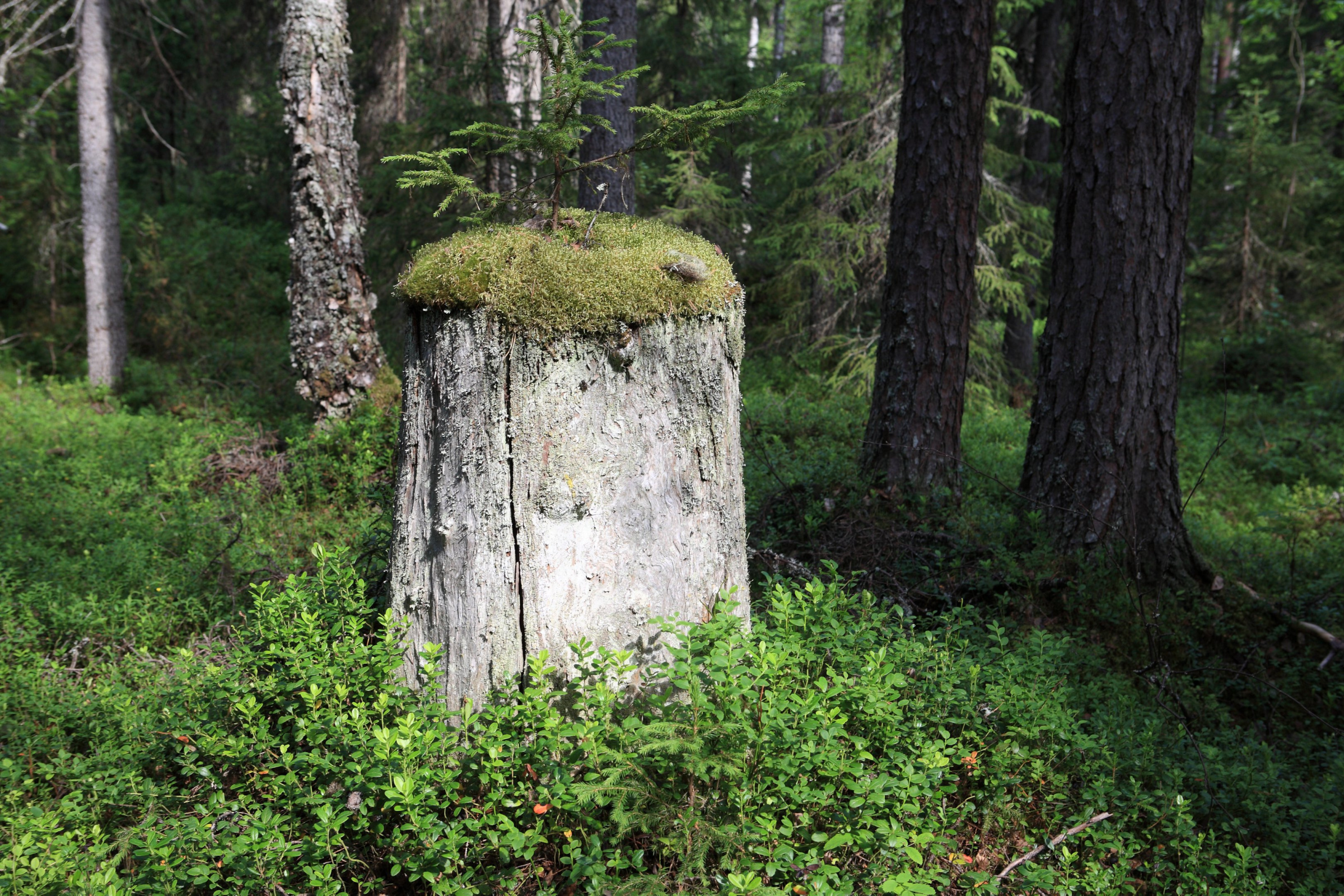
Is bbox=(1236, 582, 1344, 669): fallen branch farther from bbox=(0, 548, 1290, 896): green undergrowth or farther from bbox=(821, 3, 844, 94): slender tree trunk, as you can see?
bbox=(821, 3, 844, 94): slender tree trunk

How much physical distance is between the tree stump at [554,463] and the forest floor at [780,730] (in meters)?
0.30

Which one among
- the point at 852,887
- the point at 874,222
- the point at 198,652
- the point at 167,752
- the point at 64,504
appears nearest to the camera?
the point at 852,887

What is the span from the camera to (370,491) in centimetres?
648

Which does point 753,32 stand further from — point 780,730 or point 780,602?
point 780,730

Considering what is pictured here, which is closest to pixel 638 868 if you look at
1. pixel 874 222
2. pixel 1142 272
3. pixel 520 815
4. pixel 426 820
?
pixel 520 815

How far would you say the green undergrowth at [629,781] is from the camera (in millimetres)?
2213

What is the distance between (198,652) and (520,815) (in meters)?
2.81

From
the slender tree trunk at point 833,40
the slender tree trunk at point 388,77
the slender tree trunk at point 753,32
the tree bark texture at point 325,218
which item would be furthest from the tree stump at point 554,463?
the slender tree trunk at point 753,32

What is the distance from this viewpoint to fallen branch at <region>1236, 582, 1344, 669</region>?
13.7 feet

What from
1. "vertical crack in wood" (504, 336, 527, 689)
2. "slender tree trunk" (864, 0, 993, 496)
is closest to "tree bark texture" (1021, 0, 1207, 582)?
"slender tree trunk" (864, 0, 993, 496)

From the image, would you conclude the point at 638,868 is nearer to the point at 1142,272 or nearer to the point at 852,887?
the point at 852,887

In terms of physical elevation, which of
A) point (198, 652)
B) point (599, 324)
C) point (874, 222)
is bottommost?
point (198, 652)

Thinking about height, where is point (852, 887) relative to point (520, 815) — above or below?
below

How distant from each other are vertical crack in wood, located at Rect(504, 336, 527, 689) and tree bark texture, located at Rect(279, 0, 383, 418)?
5.78 meters
